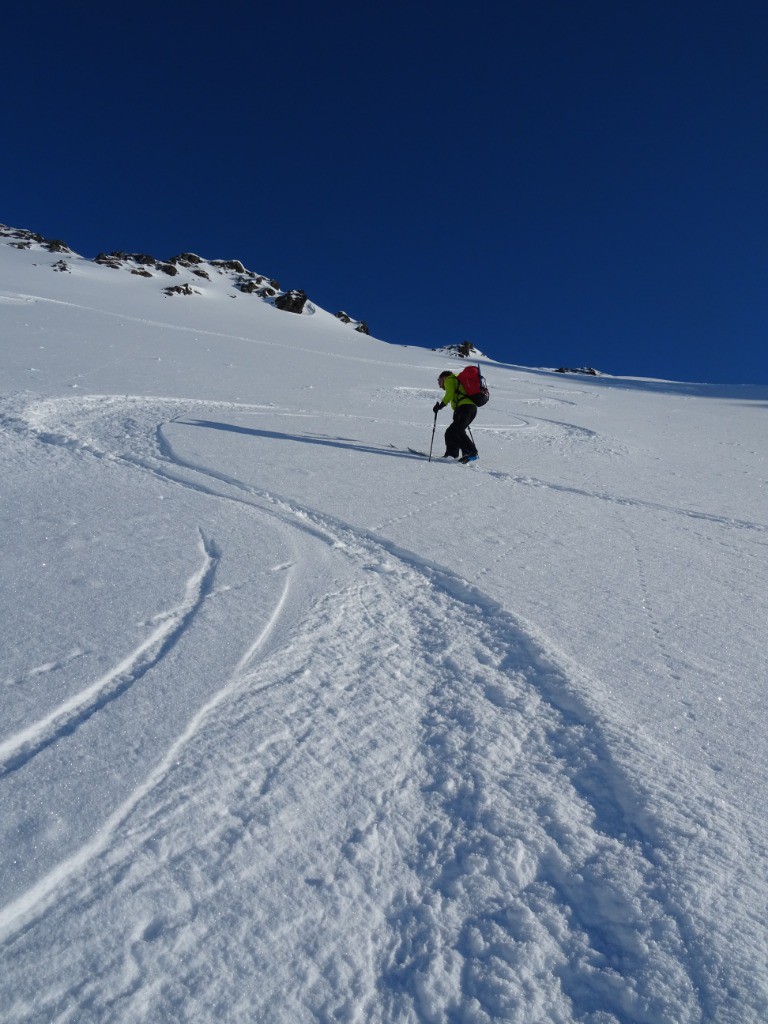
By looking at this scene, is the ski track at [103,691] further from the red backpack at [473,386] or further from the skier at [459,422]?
the red backpack at [473,386]

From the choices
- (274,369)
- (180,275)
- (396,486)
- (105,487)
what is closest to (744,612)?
(396,486)

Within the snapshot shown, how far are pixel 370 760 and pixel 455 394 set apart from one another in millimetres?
6903

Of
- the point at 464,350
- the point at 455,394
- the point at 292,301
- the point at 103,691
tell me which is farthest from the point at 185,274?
the point at 103,691

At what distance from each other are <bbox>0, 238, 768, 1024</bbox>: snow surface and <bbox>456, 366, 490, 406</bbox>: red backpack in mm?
3172

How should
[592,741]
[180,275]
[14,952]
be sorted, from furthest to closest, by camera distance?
[180,275], [592,741], [14,952]

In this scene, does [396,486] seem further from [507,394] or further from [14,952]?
[507,394]

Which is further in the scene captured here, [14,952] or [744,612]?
[744,612]

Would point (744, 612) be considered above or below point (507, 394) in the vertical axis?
below

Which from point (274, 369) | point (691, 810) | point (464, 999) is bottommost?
point (464, 999)

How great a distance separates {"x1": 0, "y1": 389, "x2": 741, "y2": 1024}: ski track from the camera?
148 cm

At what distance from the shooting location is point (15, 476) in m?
5.27

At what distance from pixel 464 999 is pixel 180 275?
6530 cm

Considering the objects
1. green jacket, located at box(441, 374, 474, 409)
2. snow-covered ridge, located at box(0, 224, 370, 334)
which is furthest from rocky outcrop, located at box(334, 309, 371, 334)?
green jacket, located at box(441, 374, 474, 409)

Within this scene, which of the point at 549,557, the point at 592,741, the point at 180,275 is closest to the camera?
the point at 592,741
